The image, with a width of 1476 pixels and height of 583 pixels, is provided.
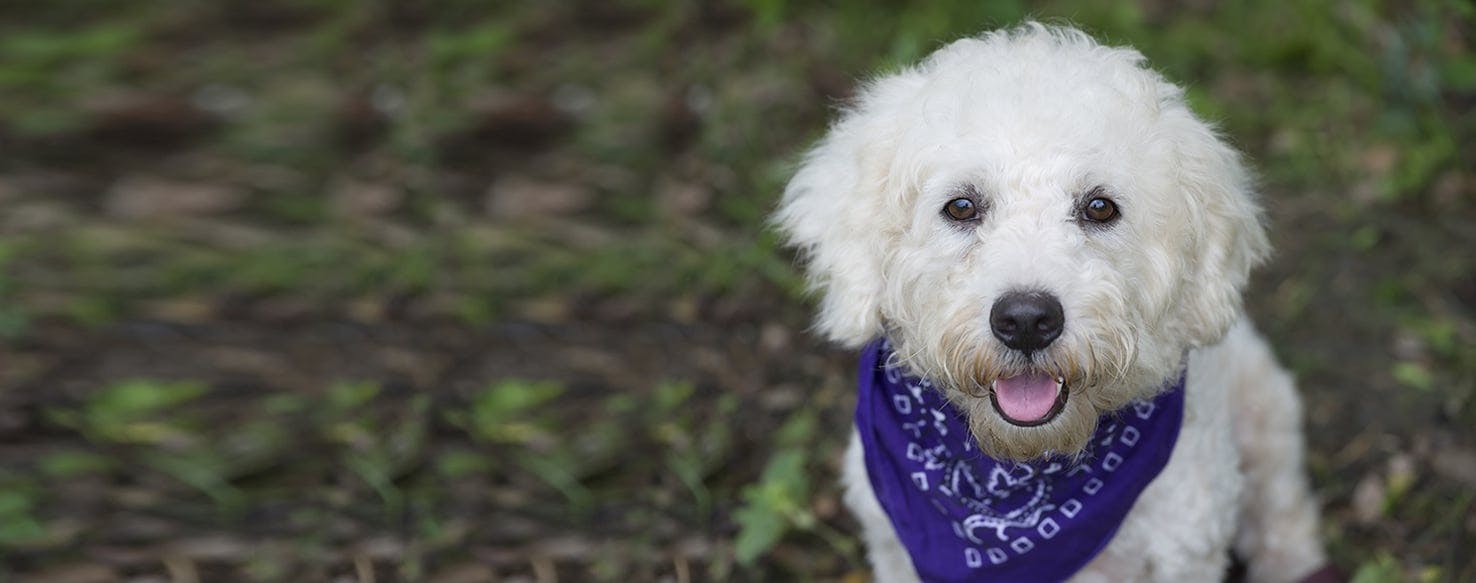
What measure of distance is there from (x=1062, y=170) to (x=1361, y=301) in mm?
2782

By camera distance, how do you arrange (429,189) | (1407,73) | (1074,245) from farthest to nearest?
1. (1407,73)
2. (429,189)
3. (1074,245)

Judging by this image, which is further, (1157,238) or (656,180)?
(656,180)

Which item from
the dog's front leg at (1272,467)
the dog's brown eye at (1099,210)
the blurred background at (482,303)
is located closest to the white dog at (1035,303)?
the dog's brown eye at (1099,210)

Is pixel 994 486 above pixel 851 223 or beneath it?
beneath

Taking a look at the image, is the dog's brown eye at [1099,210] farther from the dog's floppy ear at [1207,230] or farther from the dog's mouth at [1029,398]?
the dog's mouth at [1029,398]

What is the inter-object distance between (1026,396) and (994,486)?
0.44 metres

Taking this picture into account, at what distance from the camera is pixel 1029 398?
2.51 m

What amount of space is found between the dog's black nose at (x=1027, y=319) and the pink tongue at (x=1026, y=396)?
161 mm

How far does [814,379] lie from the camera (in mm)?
4559

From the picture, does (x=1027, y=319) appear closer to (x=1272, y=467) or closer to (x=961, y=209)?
(x=961, y=209)

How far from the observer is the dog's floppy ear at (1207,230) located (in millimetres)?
2615

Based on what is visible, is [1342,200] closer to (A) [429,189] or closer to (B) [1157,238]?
(B) [1157,238]

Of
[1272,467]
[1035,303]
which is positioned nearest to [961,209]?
[1035,303]

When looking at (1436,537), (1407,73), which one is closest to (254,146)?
(1436,537)
